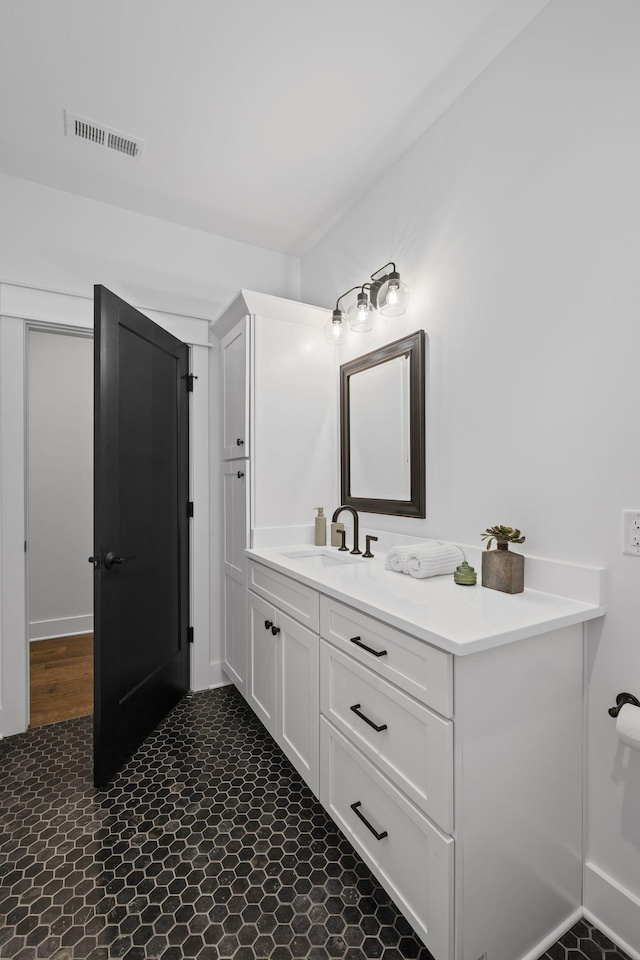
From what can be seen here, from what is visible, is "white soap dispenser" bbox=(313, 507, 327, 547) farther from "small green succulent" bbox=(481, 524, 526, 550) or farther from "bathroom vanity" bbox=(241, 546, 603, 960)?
"small green succulent" bbox=(481, 524, 526, 550)

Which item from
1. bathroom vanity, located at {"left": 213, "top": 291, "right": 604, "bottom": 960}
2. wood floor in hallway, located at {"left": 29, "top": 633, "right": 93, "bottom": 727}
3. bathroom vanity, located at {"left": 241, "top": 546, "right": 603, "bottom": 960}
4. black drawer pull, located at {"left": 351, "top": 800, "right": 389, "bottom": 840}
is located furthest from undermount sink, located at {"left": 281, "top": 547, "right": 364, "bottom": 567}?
wood floor in hallway, located at {"left": 29, "top": 633, "right": 93, "bottom": 727}

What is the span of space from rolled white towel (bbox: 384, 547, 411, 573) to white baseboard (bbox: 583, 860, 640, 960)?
99 centimetres

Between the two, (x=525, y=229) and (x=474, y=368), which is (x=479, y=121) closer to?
(x=525, y=229)

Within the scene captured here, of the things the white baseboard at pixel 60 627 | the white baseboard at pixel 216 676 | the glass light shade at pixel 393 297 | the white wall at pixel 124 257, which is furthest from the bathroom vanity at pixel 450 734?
the white baseboard at pixel 60 627

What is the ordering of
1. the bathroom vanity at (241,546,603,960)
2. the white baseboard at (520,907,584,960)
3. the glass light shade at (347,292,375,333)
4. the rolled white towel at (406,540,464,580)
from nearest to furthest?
the bathroom vanity at (241,546,603,960) < the white baseboard at (520,907,584,960) < the rolled white towel at (406,540,464,580) < the glass light shade at (347,292,375,333)

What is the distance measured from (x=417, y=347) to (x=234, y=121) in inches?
47.5

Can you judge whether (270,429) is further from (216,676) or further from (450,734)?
(450,734)

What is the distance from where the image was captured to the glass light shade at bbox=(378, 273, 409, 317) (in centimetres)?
193

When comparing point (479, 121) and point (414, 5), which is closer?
point (414, 5)

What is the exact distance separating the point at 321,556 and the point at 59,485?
2392 mm

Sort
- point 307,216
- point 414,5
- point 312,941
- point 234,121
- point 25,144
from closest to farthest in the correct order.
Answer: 1. point 312,941
2. point 414,5
3. point 234,121
4. point 25,144
5. point 307,216

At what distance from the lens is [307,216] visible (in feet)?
8.36

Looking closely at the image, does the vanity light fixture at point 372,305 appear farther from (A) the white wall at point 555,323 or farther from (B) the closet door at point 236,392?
(B) the closet door at point 236,392

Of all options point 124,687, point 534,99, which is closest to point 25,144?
point 534,99
